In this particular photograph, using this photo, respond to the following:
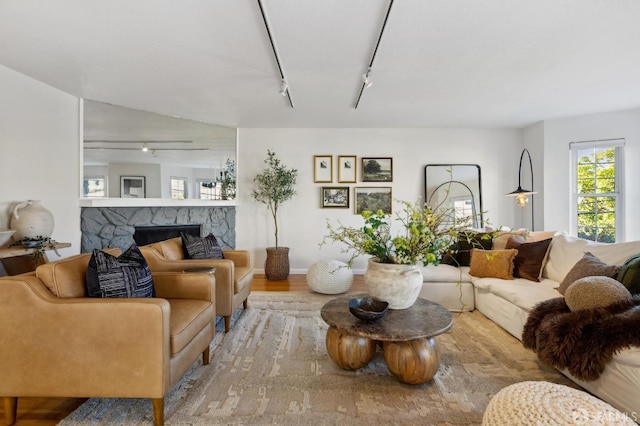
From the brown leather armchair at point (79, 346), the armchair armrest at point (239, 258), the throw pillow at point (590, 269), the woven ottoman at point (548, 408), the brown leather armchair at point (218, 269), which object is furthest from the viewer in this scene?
the armchair armrest at point (239, 258)

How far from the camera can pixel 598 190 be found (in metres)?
4.24

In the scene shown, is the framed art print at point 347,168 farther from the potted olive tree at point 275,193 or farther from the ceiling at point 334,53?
Result: the ceiling at point 334,53

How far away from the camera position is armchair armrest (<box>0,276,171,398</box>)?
1477 mm

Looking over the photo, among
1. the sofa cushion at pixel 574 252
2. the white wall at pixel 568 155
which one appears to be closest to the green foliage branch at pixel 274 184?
the sofa cushion at pixel 574 252

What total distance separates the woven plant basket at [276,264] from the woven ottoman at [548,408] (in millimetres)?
3609

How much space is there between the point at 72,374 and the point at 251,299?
2.17 metres

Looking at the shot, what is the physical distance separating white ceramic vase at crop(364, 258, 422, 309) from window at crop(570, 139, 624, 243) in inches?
159

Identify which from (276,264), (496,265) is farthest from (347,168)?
(496,265)

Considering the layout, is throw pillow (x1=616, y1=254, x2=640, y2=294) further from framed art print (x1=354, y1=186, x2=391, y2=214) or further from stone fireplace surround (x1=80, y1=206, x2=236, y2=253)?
stone fireplace surround (x1=80, y1=206, x2=236, y2=253)

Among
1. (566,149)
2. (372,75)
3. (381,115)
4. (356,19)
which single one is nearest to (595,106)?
(566,149)

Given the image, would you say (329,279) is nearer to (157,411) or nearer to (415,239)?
(415,239)

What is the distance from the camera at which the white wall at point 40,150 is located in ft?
9.48

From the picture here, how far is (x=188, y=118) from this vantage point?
4.44 metres

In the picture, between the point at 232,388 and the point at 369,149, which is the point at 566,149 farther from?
the point at 232,388
